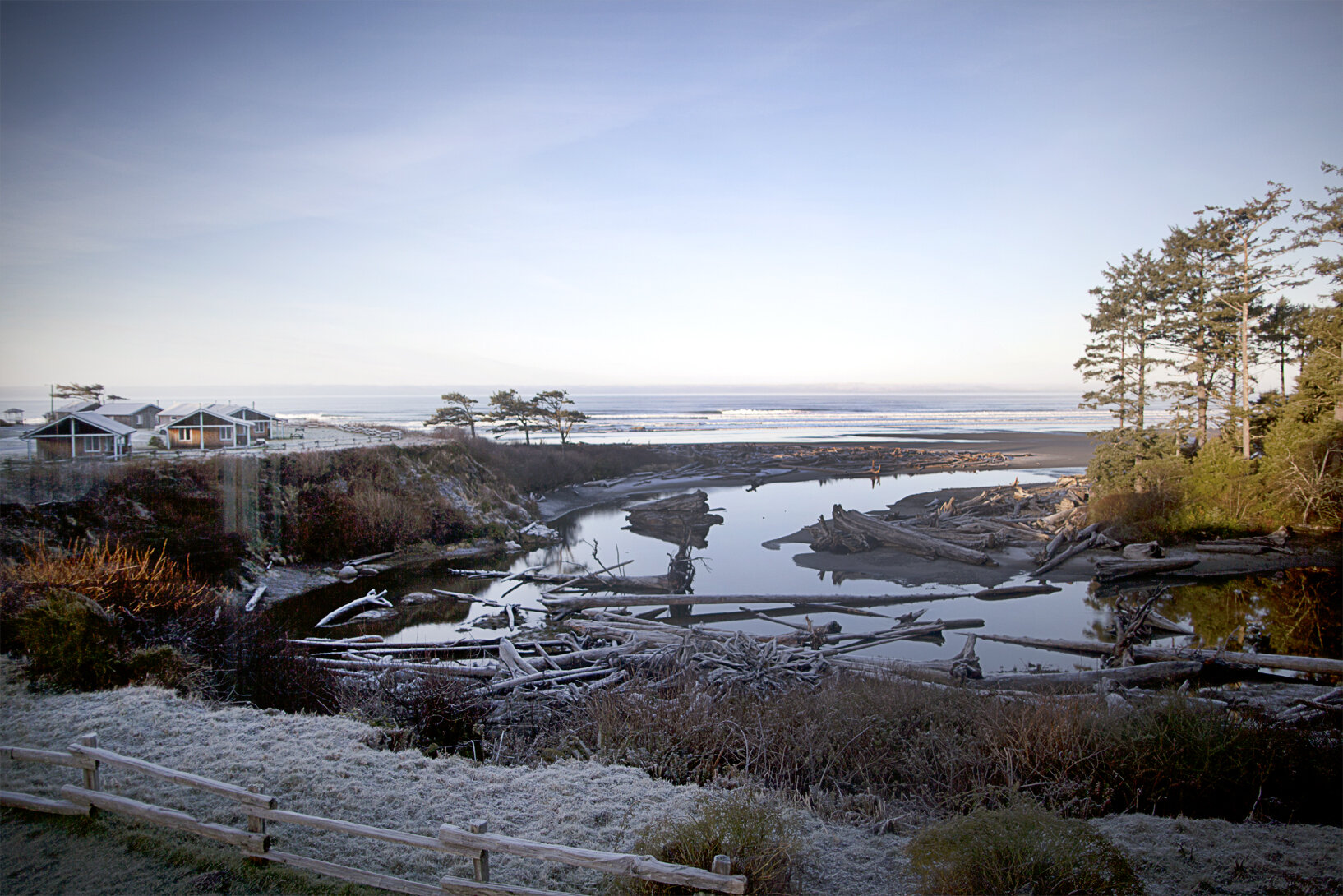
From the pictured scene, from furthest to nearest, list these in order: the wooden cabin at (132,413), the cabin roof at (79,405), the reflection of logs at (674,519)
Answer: the reflection of logs at (674,519)
the wooden cabin at (132,413)
the cabin roof at (79,405)

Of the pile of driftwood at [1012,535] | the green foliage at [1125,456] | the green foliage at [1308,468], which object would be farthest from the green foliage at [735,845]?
the green foliage at [1125,456]

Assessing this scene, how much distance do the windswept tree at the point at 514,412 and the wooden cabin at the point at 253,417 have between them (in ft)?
51.5

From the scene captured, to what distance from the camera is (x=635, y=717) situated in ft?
23.9

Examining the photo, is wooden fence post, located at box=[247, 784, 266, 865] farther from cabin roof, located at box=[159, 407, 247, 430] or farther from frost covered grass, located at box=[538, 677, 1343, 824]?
cabin roof, located at box=[159, 407, 247, 430]

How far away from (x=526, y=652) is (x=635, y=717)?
402cm

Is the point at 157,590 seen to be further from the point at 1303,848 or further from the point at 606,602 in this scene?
the point at 1303,848

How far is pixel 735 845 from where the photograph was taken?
14.6ft

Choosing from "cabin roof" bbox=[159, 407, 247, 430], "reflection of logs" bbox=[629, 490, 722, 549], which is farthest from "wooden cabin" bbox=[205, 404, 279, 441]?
"reflection of logs" bbox=[629, 490, 722, 549]

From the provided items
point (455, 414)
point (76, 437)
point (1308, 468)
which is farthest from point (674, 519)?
point (455, 414)

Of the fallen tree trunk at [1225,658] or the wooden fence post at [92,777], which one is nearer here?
the wooden fence post at [92,777]

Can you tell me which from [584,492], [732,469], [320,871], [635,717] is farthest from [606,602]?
[732,469]

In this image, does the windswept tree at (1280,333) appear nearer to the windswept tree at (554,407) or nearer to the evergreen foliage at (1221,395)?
the evergreen foliage at (1221,395)

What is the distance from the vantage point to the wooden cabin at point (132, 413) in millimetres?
14016

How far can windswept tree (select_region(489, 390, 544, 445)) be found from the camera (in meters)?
40.9
